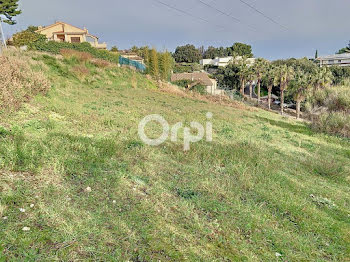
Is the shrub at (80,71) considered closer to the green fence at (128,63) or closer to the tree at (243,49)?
the green fence at (128,63)

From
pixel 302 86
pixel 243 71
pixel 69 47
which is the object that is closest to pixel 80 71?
pixel 69 47

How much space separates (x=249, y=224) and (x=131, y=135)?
3.68 m

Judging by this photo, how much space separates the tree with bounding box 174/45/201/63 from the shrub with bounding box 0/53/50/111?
78462 mm

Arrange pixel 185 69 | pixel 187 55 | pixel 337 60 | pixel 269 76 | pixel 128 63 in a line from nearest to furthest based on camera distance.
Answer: pixel 128 63 < pixel 269 76 < pixel 185 69 < pixel 337 60 < pixel 187 55

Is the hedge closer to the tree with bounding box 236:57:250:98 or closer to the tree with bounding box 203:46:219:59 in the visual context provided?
the tree with bounding box 236:57:250:98

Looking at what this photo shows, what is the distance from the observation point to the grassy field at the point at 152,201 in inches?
81.4

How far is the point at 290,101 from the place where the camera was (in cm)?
4325

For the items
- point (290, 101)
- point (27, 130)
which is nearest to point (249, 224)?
point (27, 130)

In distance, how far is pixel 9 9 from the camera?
31.8 meters

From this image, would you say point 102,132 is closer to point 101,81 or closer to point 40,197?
point 40,197

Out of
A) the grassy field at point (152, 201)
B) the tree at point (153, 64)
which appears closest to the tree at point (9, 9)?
the tree at point (153, 64)

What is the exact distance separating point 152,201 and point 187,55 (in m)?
84.1

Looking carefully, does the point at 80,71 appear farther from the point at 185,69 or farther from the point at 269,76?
the point at 185,69

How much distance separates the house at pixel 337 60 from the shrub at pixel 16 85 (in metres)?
78.9
